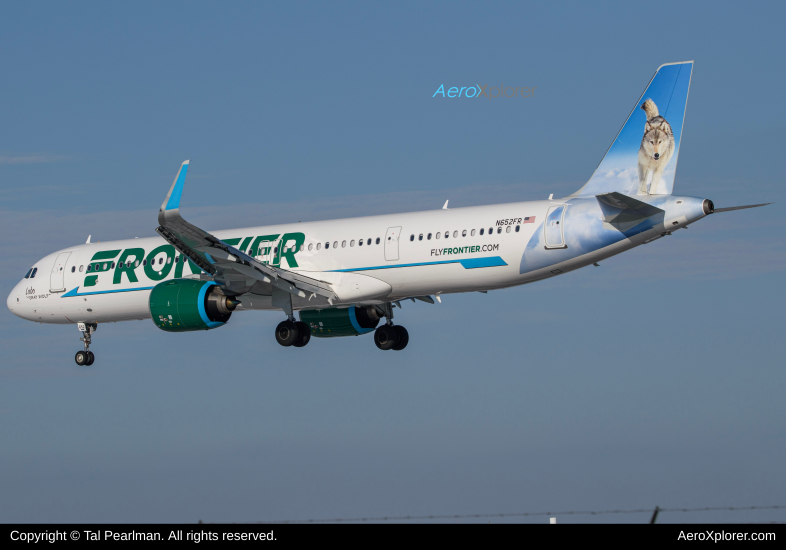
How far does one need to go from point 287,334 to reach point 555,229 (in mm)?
10492

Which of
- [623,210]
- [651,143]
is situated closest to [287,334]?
[623,210]

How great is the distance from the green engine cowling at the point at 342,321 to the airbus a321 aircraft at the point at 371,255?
0.05 metres

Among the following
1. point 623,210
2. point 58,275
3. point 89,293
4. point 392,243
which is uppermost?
point 58,275

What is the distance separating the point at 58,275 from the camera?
129 feet

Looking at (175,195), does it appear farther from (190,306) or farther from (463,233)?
(463,233)

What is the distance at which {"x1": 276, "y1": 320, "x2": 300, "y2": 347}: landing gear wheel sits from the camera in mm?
35250

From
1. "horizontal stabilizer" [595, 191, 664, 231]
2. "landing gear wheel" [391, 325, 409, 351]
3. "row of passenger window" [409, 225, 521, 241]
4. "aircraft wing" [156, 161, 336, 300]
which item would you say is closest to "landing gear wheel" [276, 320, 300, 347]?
"aircraft wing" [156, 161, 336, 300]

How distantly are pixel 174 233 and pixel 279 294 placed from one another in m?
5.10

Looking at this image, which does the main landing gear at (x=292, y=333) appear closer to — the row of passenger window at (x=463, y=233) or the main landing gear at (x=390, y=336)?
the main landing gear at (x=390, y=336)

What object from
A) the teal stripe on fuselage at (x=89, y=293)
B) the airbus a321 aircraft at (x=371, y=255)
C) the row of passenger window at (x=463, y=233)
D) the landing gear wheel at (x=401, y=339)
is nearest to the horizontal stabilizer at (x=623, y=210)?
the airbus a321 aircraft at (x=371, y=255)

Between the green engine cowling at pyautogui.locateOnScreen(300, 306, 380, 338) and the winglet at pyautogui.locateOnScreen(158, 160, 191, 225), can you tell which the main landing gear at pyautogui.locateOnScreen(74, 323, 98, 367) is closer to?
the green engine cowling at pyautogui.locateOnScreen(300, 306, 380, 338)

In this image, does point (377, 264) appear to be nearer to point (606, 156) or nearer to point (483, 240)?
point (483, 240)
